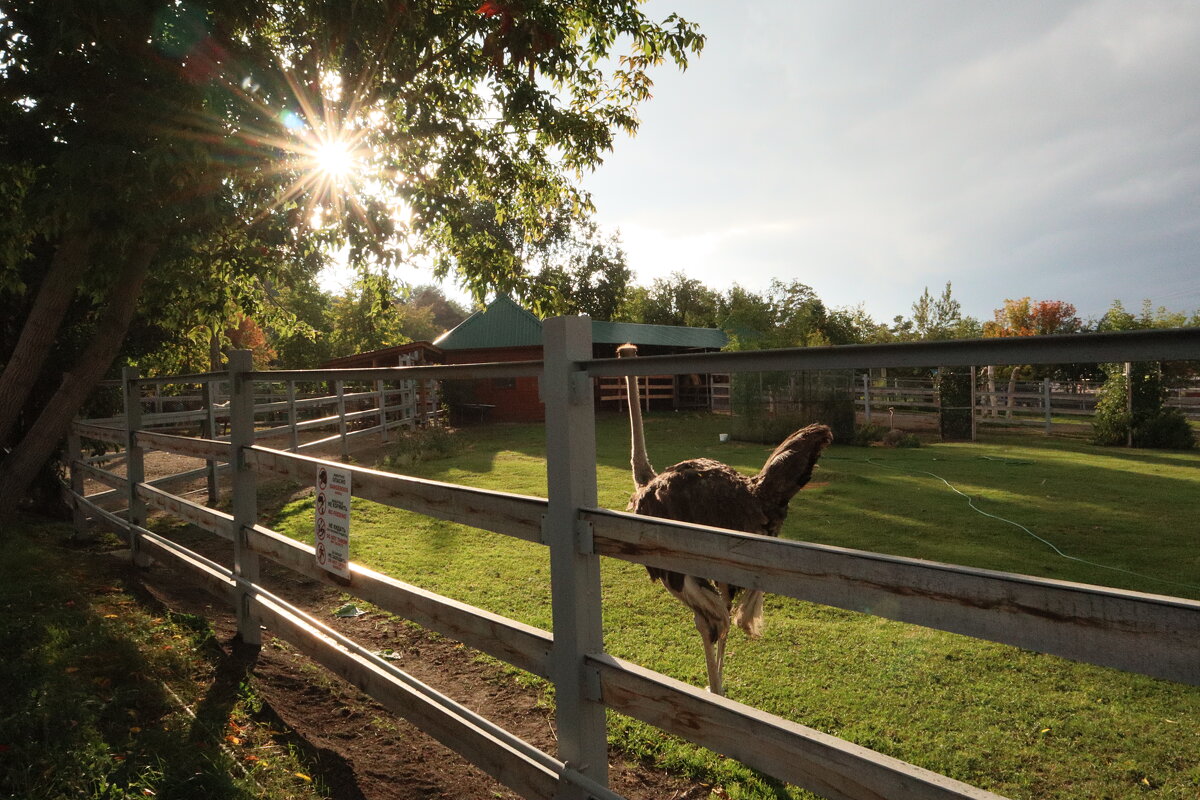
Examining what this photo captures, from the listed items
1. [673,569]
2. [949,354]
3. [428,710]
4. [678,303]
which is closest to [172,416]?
[428,710]

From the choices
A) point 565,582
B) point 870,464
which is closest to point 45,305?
point 565,582

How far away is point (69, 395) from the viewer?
6.36 meters

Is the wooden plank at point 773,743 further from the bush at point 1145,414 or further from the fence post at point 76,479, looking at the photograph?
the bush at point 1145,414

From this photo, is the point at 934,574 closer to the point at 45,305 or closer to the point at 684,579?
the point at 684,579

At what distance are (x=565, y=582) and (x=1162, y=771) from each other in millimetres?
2832

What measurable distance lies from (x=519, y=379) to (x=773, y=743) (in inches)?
882

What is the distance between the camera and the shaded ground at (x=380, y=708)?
3.03 meters

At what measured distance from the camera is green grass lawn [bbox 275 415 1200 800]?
328cm

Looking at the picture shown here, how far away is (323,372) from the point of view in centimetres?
338

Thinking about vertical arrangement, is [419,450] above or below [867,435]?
above

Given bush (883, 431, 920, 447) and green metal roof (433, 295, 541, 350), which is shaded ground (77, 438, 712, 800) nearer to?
bush (883, 431, 920, 447)

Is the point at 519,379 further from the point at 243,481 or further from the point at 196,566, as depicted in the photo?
the point at 243,481

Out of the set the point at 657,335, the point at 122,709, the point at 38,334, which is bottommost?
the point at 122,709

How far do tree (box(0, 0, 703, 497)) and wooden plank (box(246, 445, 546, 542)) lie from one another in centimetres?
304
